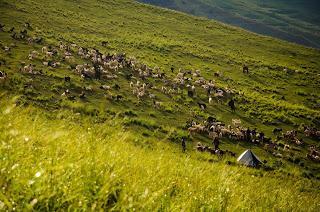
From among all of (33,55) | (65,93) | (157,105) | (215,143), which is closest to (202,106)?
(157,105)

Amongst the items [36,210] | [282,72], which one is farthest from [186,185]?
[282,72]

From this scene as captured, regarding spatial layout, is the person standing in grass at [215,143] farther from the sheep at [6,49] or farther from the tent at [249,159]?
the sheep at [6,49]

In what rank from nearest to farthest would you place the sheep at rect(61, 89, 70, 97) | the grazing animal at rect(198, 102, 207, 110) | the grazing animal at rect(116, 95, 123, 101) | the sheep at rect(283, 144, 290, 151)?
the sheep at rect(61, 89, 70, 97) < the sheep at rect(283, 144, 290, 151) < the grazing animal at rect(116, 95, 123, 101) < the grazing animal at rect(198, 102, 207, 110)

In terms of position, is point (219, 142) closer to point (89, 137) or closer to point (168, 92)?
point (168, 92)

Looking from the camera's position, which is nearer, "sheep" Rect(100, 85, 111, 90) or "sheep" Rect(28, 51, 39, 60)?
"sheep" Rect(100, 85, 111, 90)

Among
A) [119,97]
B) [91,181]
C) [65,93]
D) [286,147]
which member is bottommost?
[286,147]

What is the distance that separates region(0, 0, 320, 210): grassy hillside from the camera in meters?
4.75

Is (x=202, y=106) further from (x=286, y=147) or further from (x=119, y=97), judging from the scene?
(x=286, y=147)

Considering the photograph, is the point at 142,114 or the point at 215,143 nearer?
the point at 215,143

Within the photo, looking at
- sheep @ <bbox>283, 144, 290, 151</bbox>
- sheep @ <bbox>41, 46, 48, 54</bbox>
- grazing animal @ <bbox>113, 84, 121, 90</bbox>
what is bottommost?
sheep @ <bbox>283, 144, 290, 151</bbox>

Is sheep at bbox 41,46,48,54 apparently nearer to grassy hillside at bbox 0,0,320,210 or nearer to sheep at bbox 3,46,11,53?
grassy hillside at bbox 0,0,320,210

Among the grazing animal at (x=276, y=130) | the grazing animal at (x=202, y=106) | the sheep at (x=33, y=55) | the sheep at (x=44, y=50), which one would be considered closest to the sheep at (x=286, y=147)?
the grazing animal at (x=276, y=130)

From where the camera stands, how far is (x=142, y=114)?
31.7 meters

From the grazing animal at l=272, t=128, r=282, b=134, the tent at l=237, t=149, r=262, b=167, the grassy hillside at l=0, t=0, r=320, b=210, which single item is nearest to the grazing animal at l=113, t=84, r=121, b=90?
the grassy hillside at l=0, t=0, r=320, b=210
